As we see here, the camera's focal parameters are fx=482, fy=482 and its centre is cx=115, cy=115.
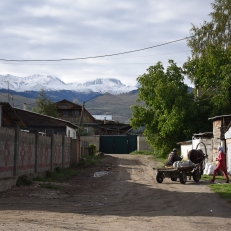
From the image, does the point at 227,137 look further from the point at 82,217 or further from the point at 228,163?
the point at 82,217

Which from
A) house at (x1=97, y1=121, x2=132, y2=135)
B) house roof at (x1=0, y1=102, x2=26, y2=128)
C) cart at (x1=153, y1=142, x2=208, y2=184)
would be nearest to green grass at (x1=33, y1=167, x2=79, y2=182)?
cart at (x1=153, y1=142, x2=208, y2=184)

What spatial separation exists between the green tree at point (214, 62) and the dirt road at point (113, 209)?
64.8 ft

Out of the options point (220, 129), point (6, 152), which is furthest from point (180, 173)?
point (6, 152)

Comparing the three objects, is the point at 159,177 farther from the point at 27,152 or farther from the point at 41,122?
the point at 41,122

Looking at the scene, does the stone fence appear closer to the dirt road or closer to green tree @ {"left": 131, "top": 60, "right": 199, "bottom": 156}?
the dirt road

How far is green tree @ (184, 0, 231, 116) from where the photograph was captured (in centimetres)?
3706

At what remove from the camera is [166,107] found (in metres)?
39.0

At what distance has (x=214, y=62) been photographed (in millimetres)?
37281

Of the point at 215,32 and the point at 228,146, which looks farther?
the point at 215,32

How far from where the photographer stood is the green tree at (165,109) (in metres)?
38.2

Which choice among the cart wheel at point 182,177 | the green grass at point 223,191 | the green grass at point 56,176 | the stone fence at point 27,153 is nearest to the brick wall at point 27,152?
the stone fence at point 27,153

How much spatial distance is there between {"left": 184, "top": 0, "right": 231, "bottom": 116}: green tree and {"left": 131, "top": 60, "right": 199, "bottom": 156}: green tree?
4.19ft

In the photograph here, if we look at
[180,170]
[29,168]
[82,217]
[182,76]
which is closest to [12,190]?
[29,168]

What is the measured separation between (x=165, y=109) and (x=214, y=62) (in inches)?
214
